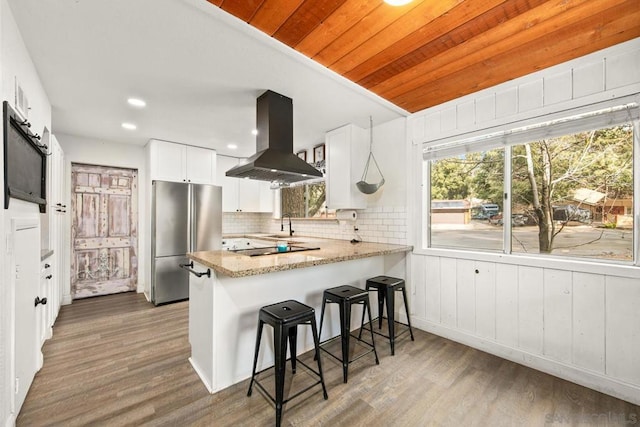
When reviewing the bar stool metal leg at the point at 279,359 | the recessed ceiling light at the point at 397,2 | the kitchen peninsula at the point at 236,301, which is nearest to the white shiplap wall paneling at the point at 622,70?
the recessed ceiling light at the point at 397,2

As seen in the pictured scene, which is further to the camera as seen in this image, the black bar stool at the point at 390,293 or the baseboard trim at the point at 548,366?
the black bar stool at the point at 390,293

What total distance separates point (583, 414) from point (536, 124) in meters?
2.14

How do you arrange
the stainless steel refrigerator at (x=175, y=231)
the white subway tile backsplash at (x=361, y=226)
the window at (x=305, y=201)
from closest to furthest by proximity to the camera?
the white subway tile backsplash at (x=361, y=226)
the stainless steel refrigerator at (x=175, y=231)
the window at (x=305, y=201)

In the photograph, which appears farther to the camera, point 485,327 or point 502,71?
point 485,327

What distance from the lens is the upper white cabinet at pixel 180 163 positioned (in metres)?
4.14

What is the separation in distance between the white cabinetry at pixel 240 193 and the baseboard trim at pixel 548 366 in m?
3.82

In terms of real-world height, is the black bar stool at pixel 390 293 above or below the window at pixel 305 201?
below

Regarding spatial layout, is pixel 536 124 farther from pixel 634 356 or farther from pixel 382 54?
pixel 634 356

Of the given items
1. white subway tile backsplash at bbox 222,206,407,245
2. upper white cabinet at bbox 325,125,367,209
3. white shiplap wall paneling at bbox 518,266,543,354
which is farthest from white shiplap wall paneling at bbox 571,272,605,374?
upper white cabinet at bbox 325,125,367,209

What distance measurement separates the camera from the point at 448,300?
9.40 feet

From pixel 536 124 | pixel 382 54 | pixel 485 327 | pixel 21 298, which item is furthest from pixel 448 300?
pixel 21 298

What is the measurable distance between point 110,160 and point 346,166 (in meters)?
3.76

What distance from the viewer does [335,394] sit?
1.95 metres

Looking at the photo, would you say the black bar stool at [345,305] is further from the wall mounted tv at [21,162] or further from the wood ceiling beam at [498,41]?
the wall mounted tv at [21,162]
